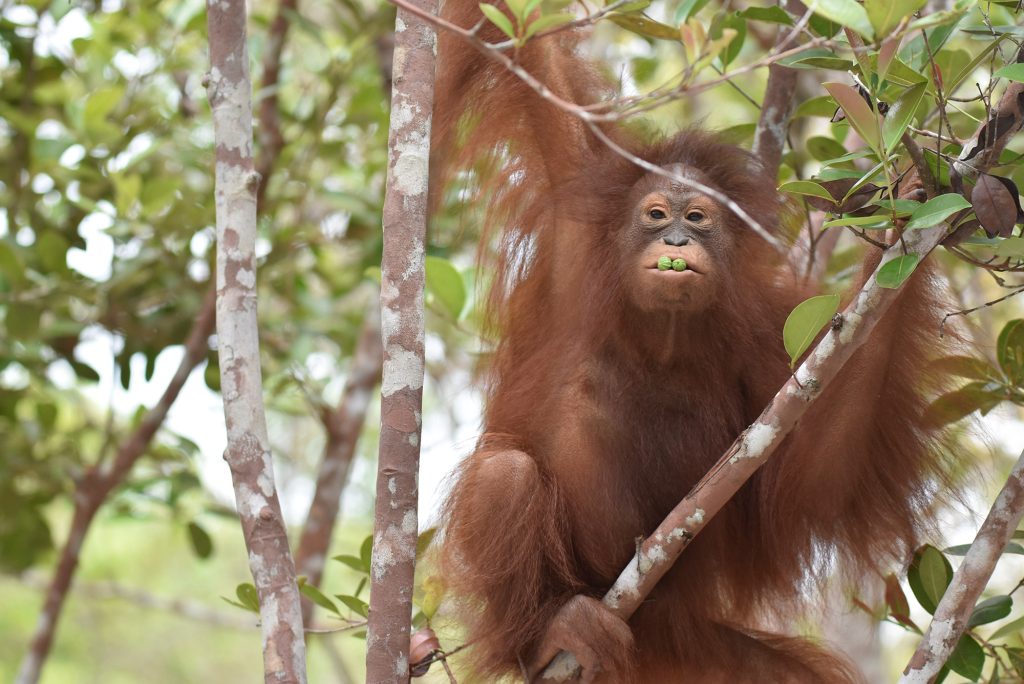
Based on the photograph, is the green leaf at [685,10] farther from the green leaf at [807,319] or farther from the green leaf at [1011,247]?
the green leaf at [1011,247]

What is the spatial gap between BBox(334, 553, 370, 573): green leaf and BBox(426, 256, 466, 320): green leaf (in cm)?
99

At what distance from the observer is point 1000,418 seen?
422 cm

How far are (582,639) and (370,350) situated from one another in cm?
319

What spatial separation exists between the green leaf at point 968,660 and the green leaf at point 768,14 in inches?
72.6

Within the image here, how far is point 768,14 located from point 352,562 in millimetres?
2146

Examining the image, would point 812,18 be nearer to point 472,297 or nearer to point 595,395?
point 595,395

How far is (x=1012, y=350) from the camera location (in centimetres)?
345

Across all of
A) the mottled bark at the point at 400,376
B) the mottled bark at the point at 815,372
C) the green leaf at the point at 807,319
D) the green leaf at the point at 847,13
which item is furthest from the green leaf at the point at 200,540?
the green leaf at the point at 847,13

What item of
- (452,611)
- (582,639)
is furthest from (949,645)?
(452,611)

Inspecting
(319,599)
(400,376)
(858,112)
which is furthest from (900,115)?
(319,599)

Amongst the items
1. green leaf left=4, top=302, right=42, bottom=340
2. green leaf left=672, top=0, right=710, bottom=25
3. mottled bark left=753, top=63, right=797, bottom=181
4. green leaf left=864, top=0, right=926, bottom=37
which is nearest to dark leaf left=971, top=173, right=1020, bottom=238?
green leaf left=864, top=0, right=926, bottom=37

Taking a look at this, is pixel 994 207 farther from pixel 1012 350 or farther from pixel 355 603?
pixel 355 603

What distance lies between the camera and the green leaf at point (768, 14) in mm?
3379

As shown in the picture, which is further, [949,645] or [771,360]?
[771,360]
